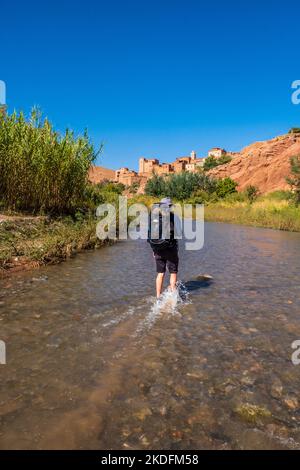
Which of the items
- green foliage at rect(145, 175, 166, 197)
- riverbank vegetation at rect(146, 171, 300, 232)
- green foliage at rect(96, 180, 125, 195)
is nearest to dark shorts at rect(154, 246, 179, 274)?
green foliage at rect(96, 180, 125, 195)

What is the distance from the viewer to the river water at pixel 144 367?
256 centimetres

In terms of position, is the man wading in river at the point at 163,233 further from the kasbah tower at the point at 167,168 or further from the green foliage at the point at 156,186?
the kasbah tower at the point at 167,168

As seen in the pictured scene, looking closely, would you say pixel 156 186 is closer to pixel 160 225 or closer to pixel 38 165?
pixel 38 165

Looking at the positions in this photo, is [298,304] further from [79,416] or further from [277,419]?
[79,416]

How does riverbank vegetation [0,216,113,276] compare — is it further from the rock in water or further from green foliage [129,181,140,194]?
green foliage [129,181,140,194]

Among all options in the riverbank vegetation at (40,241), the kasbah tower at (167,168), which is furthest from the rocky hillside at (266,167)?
the kasbah tower at (167,168)

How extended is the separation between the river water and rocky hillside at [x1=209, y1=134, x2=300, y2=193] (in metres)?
46.1

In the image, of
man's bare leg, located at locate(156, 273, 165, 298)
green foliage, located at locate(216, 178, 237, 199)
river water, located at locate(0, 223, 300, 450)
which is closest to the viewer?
river water, located at locate(0, 223, 300, 450)

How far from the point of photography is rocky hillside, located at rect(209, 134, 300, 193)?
51.8 meters

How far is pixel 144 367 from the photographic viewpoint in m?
3.55

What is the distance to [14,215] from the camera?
11.6 m

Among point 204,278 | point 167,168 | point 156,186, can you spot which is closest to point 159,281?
point 204,278

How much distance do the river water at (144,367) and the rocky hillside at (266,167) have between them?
46.1 metres

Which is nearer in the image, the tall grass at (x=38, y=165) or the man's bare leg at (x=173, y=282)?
the man's bare leg at (x=173, y=282)
